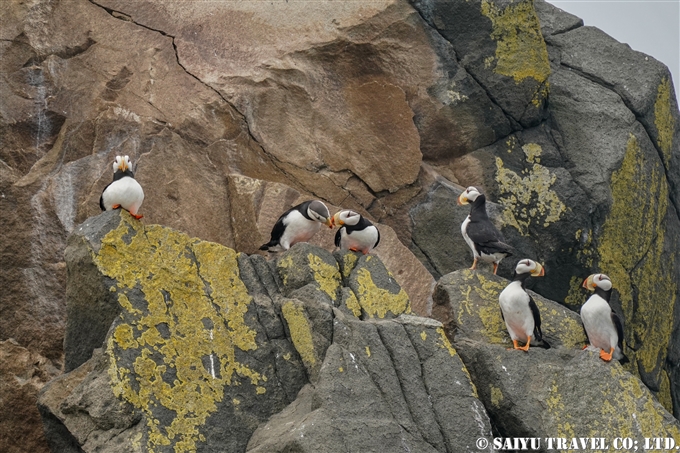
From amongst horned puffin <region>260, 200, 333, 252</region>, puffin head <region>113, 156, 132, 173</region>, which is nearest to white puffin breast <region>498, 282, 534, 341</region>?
horned puffin <region>260, 200, 333, 252</region>

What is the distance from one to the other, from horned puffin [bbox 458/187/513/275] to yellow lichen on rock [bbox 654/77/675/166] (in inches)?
127

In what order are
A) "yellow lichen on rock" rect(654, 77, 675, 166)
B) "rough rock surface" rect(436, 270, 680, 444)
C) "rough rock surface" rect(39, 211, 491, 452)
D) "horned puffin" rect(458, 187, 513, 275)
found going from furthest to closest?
"yellow lichen on rock" rect(654, 77, 675, 166), "horned puffin" rect(458, 187, 513, 275), "rough rock surface" rect(436, 270, 680, 444), "rough rock surface" rect(39, 211, 491, 452)

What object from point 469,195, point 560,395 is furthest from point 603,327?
point 469,195

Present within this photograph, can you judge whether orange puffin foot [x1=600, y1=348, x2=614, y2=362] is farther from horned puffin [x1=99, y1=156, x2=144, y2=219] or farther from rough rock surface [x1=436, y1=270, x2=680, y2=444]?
horned puffin [x1=99, y1=156, x2=144, y2=219]

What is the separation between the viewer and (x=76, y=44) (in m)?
11.4

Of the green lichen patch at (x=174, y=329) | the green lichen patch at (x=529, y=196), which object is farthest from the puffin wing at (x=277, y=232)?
the green lichen patch at (x=529, y=196)

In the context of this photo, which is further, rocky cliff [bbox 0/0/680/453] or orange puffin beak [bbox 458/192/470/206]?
orange puffin beak [bbox 458/192/470/206]

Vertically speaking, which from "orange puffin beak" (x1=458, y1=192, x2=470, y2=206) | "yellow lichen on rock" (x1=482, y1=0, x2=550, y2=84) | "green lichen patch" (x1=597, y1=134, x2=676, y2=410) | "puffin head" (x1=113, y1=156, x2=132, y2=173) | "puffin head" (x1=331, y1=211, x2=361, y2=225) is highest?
"yellow lichen on rock" (x1=482, y1=0, x2=550, y2=84)

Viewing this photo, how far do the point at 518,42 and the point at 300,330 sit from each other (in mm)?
5556

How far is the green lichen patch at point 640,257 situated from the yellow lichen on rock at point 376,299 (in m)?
3.58

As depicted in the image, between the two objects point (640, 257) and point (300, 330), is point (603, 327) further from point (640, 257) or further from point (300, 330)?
point (300, 330)

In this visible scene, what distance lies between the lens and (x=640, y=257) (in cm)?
1203

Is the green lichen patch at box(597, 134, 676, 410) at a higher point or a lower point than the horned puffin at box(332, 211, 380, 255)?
lower

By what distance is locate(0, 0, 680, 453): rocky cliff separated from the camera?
34.9ft
